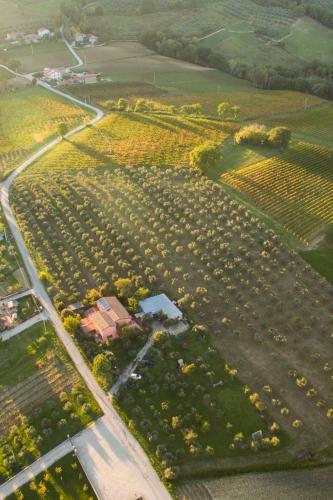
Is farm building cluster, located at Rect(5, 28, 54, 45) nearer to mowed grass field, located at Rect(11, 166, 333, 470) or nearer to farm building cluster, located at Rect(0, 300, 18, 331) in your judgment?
mowed grass field, located at Rect(11, 166, 333, 470)

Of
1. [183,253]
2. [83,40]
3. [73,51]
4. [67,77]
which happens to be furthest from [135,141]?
[83,40]

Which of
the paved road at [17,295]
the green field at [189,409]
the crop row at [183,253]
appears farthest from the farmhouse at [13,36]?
the green field at [189,409]

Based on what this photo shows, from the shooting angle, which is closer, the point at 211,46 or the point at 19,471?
the point at 19,471

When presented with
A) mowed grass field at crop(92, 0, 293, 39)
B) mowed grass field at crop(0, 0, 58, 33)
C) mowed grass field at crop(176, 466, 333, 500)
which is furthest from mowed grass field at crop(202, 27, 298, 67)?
mowed grass field at crop(176, 466, 333, 500)

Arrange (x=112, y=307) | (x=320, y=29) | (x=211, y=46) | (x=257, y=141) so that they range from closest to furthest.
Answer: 1. (x=112, y=307)
2. (x=257, y=141)
3. (x=211, y=46)
4. (x=320, y=29)

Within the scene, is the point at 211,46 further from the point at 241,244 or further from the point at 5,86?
the point at 241,244

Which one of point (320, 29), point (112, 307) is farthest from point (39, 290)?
point (320, 29)
